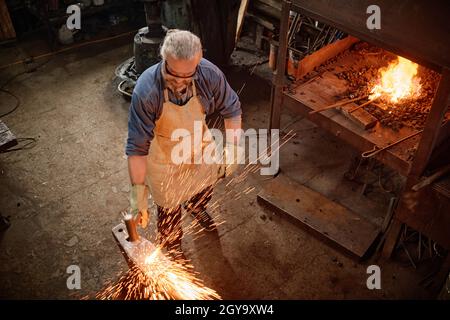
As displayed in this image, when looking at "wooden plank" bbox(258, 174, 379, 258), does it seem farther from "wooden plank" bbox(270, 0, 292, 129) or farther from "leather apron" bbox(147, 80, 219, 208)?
"leather apron" bbox(147, 80, 219, 208)

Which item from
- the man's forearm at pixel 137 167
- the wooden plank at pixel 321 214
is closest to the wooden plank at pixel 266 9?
the wooden plank at pixel 321 214

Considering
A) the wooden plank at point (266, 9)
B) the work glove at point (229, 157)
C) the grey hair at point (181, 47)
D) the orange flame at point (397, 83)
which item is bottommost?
the work glove at point (229, 157)

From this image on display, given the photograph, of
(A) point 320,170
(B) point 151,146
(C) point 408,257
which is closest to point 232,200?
(A) point 320,170

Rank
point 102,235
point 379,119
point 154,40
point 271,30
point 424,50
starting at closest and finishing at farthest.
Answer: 1. point 424,50
2. point 379,119
3. point 102,235
4. point 154,40
5. point 271,30

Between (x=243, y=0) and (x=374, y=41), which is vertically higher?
(x=374, y=41)

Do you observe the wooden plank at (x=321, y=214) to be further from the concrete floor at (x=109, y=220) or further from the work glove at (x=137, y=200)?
the work glove at (x=137, y=200)

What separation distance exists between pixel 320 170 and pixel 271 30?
2.84 metres

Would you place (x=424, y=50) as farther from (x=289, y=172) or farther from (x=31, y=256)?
(x=31, y=256)

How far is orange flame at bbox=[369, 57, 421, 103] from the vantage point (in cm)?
413

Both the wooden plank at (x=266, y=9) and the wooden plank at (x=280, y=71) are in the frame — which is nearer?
the wooden plank at (x=280, y=71)

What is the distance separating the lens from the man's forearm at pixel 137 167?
10.2 ft

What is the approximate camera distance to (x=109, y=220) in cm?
435

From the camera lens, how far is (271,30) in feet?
21.8

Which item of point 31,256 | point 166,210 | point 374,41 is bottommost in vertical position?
point 31,256
